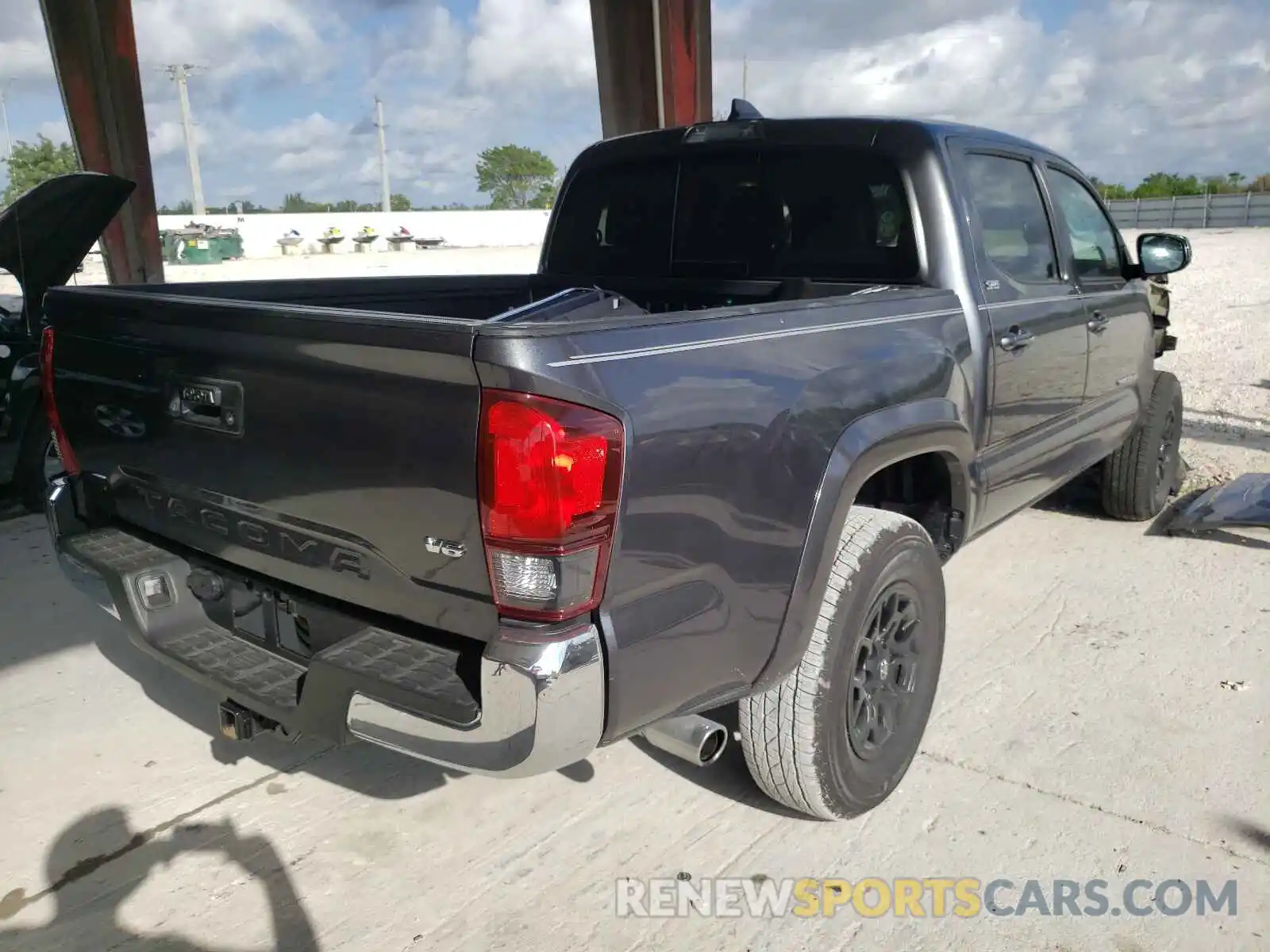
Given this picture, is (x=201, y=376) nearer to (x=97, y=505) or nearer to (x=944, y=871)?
(x=97, y=505)

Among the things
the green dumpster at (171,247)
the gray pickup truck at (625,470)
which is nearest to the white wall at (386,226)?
the green dumpster at (171,247)

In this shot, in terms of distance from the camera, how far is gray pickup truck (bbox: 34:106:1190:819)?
1963mm

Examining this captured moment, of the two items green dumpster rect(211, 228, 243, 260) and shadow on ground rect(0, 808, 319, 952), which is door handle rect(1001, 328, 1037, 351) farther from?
green dumpster rect(211, 228, 243, 260)

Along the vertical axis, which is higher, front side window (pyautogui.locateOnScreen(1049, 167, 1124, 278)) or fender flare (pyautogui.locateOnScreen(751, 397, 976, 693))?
front side window (pyautogui.locateOnScreen(1049, 167, 1124, 278))

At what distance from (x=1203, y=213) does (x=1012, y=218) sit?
60.3 meters

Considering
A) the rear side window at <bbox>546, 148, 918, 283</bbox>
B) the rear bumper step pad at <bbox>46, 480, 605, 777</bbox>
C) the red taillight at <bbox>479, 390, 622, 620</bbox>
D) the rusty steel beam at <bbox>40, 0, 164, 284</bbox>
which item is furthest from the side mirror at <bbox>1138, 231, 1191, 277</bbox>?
the rusty steel beam at <bbox>40, 0, 164, 284</bbox>

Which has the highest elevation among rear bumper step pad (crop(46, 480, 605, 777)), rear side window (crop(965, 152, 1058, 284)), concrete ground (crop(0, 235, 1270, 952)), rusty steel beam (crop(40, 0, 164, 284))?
rusty steel beam (crop(40, 0, 164, 284))

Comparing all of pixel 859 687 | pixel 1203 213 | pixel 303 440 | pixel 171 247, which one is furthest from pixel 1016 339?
pixel 1203 213

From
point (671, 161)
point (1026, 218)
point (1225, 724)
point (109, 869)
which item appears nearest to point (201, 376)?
point (109, 869)

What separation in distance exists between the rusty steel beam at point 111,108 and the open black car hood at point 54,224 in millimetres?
2615

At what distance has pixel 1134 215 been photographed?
Answer: 56594mm

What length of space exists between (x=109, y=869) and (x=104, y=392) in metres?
1.28

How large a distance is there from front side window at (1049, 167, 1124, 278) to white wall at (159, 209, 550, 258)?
42327 millimetres

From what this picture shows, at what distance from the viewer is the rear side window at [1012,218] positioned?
11.7 ft
